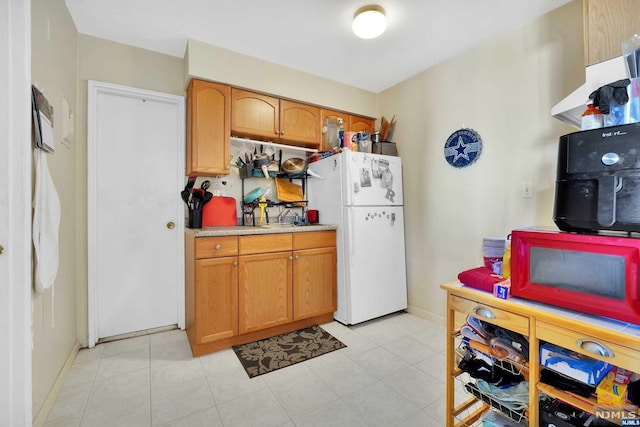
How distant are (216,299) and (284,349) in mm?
643

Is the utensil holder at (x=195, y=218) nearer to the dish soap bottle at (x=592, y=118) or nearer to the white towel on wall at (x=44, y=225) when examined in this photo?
the white towel on wall at (x=44, y=225)

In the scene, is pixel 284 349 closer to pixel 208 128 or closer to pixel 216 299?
pixel 216 299

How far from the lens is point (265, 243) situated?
7.38 ft

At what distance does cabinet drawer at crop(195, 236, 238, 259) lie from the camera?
1990 millimetres

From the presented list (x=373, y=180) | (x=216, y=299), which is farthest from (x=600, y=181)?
(x=216, y=299)

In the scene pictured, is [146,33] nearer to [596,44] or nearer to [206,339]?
[206,339]

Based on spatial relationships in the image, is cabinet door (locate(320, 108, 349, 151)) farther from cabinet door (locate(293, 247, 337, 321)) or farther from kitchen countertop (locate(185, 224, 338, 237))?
cabinet door (locate(293, 247, 337, 321))

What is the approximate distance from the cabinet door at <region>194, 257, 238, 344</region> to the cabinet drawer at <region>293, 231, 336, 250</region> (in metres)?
0.55

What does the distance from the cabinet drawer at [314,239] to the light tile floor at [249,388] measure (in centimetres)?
83

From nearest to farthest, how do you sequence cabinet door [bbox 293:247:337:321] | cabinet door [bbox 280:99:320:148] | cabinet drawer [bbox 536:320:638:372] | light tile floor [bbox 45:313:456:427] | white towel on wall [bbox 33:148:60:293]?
cabinet drawer [bbox 536:320:638:372], white towel on wall [bbox 33:148:60:293], light tile floor [bbox 45:313:456:427], cabinet door [bbox 293:247:337:321], cabinet door [bbox 280:99:320:148]

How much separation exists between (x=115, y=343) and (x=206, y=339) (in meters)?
0.85

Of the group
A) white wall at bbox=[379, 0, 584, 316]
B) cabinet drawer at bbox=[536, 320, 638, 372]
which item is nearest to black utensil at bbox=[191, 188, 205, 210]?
white wall at bbox=[379, 0, 584, 316]

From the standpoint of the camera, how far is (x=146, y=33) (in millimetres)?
2125
